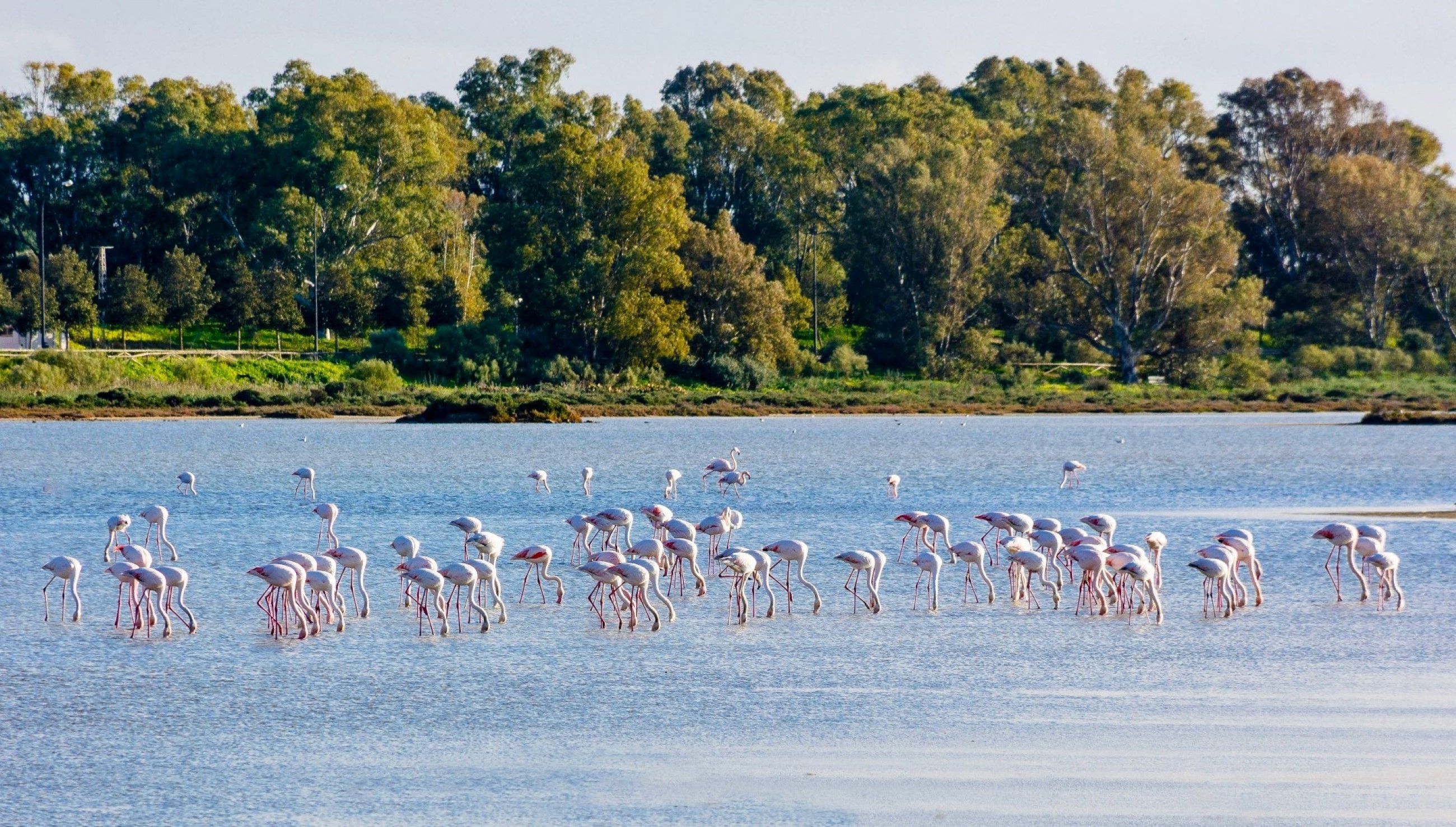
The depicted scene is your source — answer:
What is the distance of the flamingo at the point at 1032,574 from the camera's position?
638 inches

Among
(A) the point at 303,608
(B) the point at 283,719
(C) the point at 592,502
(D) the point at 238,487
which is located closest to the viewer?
(B) the point at 283,719

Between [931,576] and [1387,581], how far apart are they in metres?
4.42

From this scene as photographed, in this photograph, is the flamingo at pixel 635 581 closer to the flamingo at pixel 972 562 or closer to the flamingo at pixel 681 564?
the flamingo at pixel 681 564

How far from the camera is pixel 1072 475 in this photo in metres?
33.3

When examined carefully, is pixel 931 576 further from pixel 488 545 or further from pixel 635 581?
pixel 488 545

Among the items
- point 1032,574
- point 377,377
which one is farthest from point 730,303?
point 1032,574

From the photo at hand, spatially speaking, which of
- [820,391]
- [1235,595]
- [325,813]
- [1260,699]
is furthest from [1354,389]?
[325,813]

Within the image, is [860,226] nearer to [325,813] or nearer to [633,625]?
[633,625]

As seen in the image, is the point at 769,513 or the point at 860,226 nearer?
the point at 769,513

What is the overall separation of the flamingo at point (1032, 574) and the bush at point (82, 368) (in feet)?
179

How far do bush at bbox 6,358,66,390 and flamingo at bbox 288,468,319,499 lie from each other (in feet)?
120

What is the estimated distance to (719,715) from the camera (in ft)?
37.9

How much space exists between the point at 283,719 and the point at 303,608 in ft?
11.3

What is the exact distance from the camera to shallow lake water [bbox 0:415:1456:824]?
9.39m
